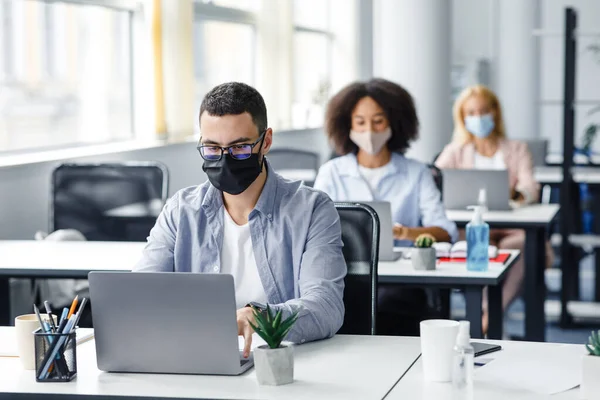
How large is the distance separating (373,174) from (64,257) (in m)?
1.28

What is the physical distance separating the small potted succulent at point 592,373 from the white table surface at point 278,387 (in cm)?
34

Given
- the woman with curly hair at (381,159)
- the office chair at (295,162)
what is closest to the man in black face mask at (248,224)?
the woman with curly hair at (381,159)

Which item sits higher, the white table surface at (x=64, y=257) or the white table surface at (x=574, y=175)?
the white table surface at (x=574, y=175)

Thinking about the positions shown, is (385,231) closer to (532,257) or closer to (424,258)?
(424,258)

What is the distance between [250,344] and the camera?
200cm

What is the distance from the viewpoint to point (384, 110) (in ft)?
13.1

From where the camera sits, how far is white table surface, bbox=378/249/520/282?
3117mm

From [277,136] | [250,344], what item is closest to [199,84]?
[277,136]

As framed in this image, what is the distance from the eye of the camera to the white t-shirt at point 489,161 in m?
5.41

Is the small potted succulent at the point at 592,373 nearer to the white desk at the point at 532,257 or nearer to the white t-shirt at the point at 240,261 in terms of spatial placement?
the white t-shirt at the point at 240,261

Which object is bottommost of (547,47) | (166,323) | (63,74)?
(166,323)

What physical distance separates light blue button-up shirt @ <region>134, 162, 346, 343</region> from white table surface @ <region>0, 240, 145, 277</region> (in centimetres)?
76

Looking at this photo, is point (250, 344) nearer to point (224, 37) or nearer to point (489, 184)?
point (489, 184)

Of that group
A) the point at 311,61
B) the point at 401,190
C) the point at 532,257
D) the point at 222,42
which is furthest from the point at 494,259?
the point at 311,61
